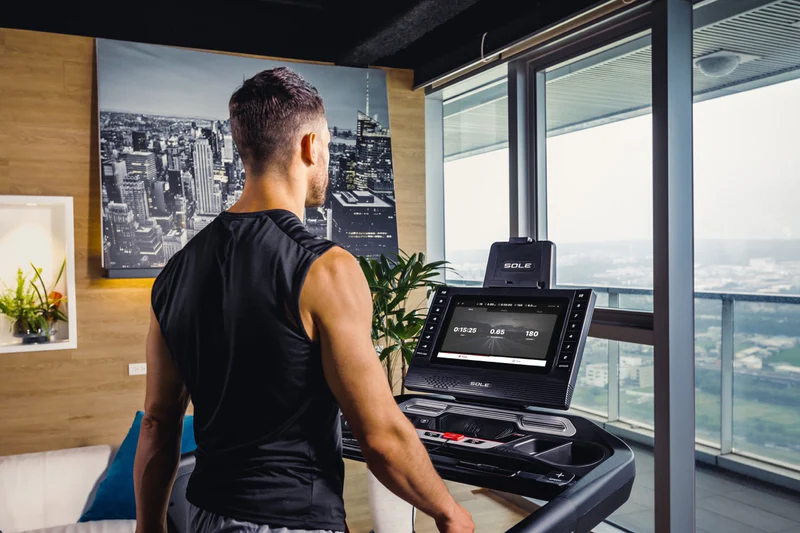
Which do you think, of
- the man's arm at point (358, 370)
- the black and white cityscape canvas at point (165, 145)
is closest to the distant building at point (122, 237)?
the black and white cityscape canvas at point (165, 145)

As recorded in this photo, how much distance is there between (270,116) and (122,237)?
261 centimetres

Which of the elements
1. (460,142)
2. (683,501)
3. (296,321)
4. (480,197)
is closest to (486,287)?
(296,321)

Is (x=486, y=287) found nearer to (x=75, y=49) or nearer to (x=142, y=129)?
(x=142, y=129)

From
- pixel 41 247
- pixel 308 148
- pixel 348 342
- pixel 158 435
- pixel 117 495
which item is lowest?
pixel 117 495

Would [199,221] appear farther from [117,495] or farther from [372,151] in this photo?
[117,495]

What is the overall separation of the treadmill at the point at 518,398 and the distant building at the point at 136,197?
2149mm

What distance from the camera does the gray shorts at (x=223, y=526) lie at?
4.51ft

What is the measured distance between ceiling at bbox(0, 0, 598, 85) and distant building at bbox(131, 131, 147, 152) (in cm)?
57

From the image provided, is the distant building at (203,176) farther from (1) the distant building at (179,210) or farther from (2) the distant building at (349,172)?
(2) the distant building at (349,172)

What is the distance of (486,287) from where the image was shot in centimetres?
226

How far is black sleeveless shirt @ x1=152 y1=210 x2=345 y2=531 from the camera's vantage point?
4.42ft

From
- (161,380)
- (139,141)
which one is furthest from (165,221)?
(161,380)

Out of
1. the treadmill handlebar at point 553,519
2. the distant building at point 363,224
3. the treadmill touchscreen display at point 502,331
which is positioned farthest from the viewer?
the distant building at point 363,224

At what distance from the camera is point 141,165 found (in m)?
3.80
